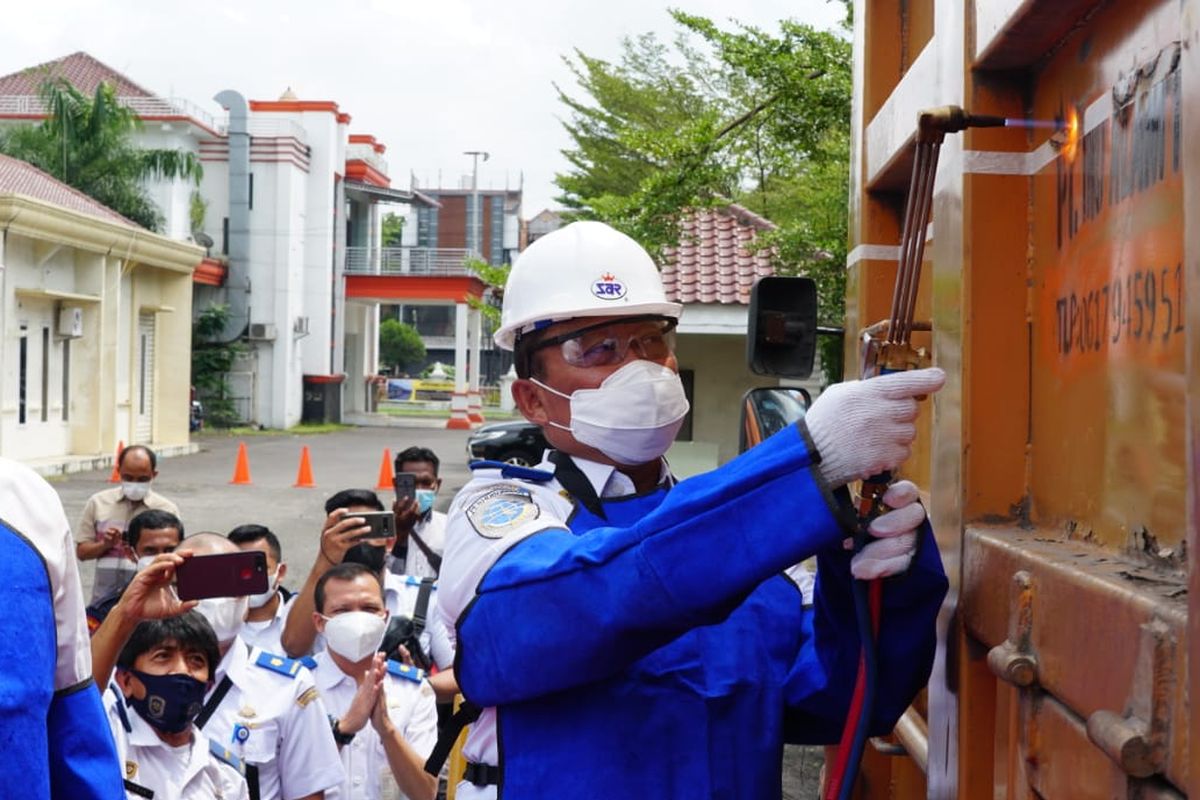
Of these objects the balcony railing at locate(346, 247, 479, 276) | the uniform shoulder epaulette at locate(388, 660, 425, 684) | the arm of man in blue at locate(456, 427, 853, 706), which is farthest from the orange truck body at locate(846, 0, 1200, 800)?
the balcony railing at locate(346, 247, 479, 276)

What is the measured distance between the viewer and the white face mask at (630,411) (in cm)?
236

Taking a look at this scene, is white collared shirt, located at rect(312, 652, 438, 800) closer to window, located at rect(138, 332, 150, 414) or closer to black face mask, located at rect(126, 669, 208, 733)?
black face mask, located at rect(126, 669, 208, 733)

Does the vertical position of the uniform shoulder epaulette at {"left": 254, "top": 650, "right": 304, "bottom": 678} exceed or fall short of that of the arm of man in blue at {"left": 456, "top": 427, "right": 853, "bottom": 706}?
it falls short

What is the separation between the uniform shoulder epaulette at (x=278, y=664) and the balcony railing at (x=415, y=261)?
3539cm

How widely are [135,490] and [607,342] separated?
603 cm

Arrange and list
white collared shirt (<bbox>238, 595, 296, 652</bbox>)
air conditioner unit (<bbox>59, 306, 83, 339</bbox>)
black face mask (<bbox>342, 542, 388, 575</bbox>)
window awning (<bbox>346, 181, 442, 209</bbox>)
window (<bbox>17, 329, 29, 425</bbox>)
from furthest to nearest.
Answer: window awning (<bbox>346, 181, 442, 209</bbox>)
air conditioner unit (<bbox>59, 306, 83, 339</bbox>)
window (<bbox>17, 329, 29, 425</bbox>)
black face mask (<bbox>342, 542, 388, 575</bbox>)
white collared shirt (<bbox>238, 595, 296, 652</bbox>)

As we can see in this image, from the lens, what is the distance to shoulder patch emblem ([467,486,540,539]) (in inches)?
84.3

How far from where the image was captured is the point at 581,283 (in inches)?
96.7

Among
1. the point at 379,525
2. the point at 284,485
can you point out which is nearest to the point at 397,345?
the point at 284,485

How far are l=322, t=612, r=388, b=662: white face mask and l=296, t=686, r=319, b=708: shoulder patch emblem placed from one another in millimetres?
338

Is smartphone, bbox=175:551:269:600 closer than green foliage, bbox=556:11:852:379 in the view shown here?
Yes

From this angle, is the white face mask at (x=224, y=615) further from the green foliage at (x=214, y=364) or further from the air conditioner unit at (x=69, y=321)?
the green foliage at (x=214, y=364)

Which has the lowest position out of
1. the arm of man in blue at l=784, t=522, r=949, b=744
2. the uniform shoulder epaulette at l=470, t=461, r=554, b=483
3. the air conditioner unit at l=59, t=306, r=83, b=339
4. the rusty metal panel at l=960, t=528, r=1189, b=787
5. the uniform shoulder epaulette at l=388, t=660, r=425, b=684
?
the uniform shoulder epaulette at l=388, t=660, r=425, b=684


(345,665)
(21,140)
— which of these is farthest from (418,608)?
(21,140)
